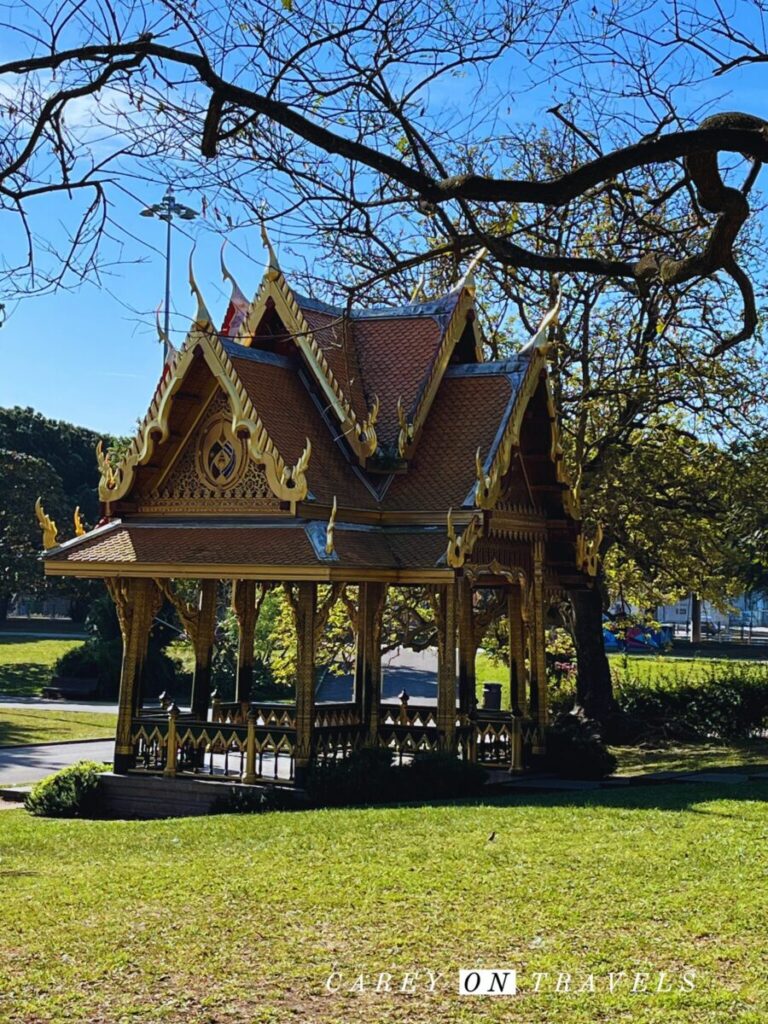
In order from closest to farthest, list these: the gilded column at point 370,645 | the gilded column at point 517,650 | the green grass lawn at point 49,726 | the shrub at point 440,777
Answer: the shrub at point 440,777
the gilded column at point 370,645
the gilded column at point 517,650
the green grass lawn at point 49,726

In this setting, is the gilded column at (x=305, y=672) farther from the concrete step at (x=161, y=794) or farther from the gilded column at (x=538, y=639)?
the gilded column at (x=538, y=639)

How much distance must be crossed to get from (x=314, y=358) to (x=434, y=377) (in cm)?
182

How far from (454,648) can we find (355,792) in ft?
7.69

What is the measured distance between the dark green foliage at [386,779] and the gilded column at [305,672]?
0.31 metres

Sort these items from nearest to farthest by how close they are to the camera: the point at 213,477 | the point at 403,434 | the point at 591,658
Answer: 1. the point at 213,477
2. the point at 403,434
3. the point at 591,658

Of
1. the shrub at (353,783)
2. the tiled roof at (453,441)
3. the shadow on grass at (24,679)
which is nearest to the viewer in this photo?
the shrub at (353,783)

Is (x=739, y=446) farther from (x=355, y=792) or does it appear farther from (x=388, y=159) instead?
(x=388, y=159)

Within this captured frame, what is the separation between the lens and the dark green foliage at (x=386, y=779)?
15.1 m

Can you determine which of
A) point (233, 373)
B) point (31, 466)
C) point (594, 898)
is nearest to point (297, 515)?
point (233, 373)

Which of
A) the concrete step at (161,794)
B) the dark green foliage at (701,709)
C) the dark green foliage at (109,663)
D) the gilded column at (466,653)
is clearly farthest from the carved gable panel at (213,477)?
the dark green foliage at (109,663)

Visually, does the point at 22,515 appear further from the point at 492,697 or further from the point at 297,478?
the point at 297,478

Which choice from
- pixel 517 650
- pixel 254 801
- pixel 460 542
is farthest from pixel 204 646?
pixel 460 542

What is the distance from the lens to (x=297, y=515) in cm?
1598

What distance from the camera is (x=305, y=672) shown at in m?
15.7
